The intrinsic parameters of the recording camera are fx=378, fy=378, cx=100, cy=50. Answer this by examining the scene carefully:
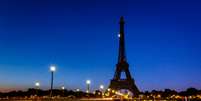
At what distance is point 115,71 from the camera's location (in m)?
129

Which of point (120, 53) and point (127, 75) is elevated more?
point (120, 53)

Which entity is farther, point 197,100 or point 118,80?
point 118,80

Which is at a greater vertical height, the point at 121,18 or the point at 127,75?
the point at 121,18

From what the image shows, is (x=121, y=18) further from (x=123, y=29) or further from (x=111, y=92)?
(x=111, y=92)

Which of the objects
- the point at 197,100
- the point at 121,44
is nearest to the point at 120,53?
the point at 121,44

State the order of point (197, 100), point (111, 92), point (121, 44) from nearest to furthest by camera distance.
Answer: point (197, 100) < point (111, 92) < point (121, 44)

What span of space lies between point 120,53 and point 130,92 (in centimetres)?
1385

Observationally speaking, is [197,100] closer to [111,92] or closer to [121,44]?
[111,92]

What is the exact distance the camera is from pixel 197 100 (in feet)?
192

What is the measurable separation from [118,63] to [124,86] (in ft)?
27.0

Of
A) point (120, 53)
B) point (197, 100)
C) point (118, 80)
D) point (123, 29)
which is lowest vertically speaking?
point (197, 100)

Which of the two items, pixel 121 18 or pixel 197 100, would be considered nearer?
pixel 197 100

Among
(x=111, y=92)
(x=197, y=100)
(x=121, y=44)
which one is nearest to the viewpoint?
(x=197, y=100)

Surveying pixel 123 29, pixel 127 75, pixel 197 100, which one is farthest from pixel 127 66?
pixel 197 100
